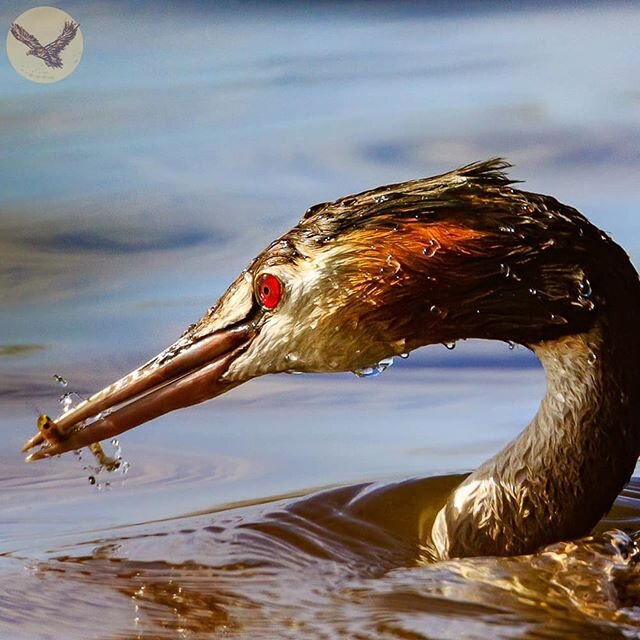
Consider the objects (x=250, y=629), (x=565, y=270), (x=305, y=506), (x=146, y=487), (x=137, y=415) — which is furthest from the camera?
(x=146, y=487)

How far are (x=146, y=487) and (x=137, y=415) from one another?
1037 millimetres

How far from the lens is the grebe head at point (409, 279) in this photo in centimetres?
427

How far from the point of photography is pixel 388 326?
4387 millimetres

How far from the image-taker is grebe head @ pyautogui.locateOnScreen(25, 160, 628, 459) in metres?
4.27

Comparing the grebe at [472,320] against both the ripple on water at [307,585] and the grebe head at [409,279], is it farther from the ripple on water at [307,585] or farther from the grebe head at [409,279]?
the ripple on water at [307,585]

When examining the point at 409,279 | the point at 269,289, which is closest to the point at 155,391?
the point at 269,289

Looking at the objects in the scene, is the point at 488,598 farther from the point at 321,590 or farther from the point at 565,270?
the point at 565,270

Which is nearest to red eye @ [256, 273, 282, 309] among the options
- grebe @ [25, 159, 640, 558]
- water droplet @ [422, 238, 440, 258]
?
grebe @ [25, 159, 640, 558]

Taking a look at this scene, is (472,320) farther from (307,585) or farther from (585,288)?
(307,585)

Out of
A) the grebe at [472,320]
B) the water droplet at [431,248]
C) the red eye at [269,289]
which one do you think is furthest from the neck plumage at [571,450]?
the red eye at [269,289]

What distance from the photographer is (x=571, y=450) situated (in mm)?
4445

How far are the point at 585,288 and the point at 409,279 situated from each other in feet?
1.38

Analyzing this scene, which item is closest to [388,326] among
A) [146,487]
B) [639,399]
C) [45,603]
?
[639,399]

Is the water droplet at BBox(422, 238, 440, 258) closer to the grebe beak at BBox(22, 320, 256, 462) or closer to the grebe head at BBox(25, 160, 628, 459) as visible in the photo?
the grebe head at BBox(25, 160, 628, 459)
